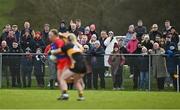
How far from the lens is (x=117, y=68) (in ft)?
98.9

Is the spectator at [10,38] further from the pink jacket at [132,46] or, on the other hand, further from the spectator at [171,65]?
the spectator at [171,65]

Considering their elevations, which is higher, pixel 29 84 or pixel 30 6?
pixel 30 6

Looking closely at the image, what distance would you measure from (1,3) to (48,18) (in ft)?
17.2

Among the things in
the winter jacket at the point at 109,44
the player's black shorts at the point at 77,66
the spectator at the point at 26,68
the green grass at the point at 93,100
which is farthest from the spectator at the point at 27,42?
the player's black shorts at the point at 77,66

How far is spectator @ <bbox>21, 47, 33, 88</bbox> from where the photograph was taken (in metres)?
30.5

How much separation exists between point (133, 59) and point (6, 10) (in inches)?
1133

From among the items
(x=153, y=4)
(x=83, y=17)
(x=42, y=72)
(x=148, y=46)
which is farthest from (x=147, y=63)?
(x=83, y=17)

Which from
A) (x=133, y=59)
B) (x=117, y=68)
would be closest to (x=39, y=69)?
(x=117, y=68)

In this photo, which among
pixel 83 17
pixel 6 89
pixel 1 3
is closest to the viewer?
pixel 6 89

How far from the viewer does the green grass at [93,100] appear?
73.4ft

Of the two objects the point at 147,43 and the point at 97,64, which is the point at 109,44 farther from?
the point at 147,43

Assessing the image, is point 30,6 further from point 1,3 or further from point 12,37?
point 12,37

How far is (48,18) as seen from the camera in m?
55.2

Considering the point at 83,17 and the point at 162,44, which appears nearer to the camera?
the point at 162,44
